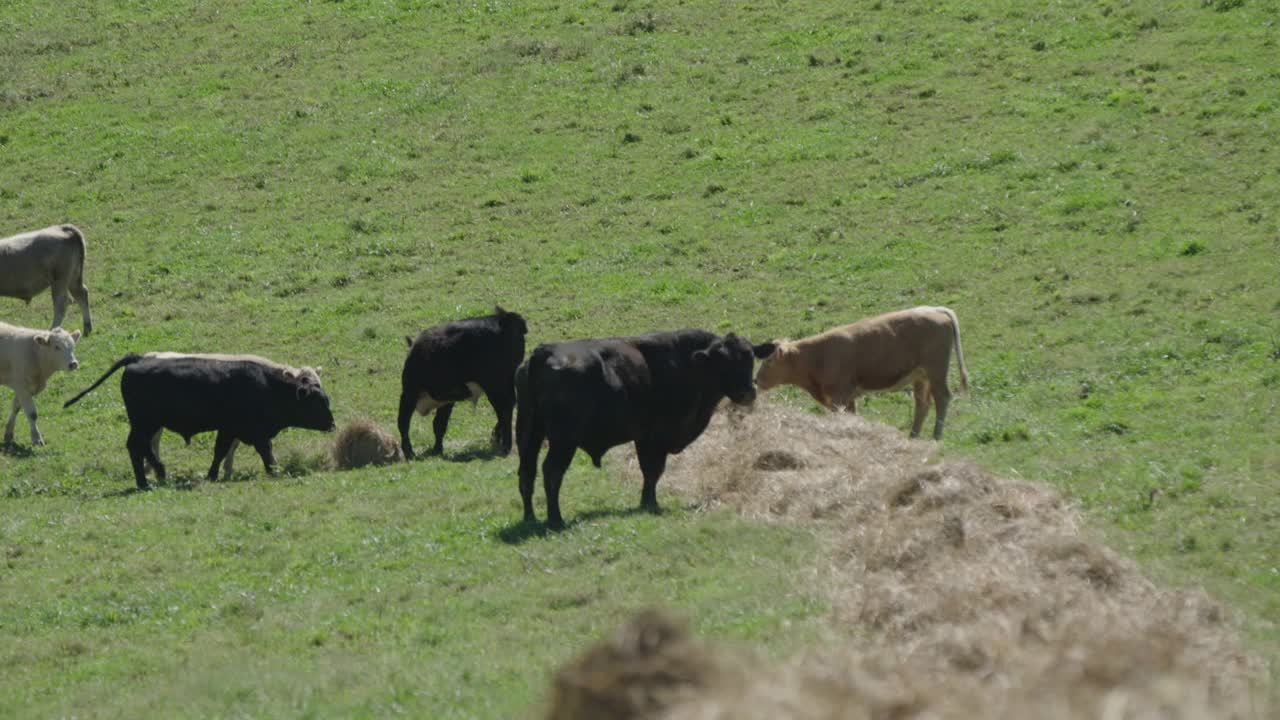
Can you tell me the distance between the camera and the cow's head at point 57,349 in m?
24.9

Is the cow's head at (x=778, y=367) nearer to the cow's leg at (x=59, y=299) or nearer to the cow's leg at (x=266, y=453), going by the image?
the cow's leg at (x=266, y=453)

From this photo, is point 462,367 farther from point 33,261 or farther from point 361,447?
point 33,261

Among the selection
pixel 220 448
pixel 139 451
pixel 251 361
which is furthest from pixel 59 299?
pixel 139 451

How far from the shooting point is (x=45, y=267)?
1189 inches

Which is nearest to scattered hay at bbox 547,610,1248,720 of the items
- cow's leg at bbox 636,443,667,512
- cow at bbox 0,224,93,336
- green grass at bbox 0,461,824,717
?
green grass at bbox 0,461,824,717

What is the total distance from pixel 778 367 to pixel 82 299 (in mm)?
15022

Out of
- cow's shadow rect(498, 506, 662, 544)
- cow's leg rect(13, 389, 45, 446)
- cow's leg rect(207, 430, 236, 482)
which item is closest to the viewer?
cow's shadow rect(498, 506, 662, 544)

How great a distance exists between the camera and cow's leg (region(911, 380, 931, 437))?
21.5m

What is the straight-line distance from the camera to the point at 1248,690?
9.27m

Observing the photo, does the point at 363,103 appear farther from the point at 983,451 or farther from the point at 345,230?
the point at 983,451

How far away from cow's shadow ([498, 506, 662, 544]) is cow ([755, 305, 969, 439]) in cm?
574

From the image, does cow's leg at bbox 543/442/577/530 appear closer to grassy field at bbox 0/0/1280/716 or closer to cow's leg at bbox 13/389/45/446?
grassy field at bbox 0/0/1280/716

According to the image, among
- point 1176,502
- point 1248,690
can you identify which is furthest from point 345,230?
point 1248,690

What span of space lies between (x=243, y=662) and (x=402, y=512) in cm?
534
